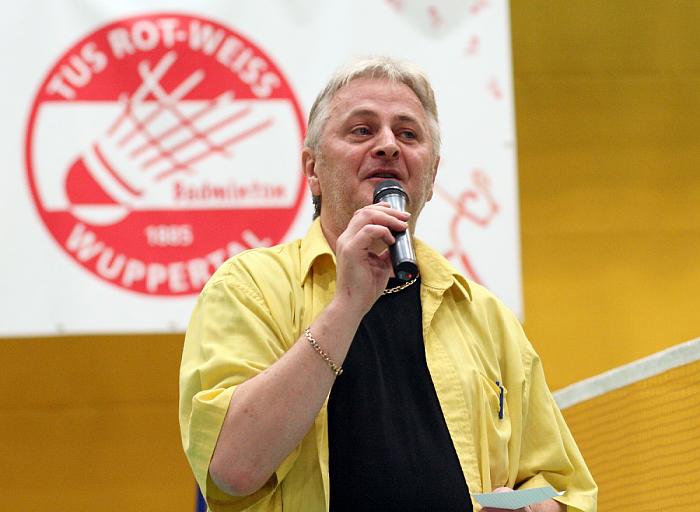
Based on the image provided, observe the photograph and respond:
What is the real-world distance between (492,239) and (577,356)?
51.9 inches

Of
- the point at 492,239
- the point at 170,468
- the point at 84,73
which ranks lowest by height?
the point at 170,468

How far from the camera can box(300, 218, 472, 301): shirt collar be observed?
1986 mm

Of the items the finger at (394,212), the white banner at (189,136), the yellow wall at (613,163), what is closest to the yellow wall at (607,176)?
the yellow wall at (613,163)

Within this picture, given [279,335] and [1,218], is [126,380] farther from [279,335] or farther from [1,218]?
[279,335]

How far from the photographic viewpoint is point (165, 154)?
3.56 m

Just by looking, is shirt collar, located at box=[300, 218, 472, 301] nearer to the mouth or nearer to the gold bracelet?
the mouth

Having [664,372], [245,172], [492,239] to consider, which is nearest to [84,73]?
[245,172]

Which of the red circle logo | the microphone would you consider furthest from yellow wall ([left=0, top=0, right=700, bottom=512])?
the microphone

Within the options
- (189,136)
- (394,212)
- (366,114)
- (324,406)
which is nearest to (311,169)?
(366,114)

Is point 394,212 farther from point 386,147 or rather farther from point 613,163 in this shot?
point 613,163

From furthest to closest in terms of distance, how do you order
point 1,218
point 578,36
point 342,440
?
1. point 578,36
2. point 1,218
3. point 342,440

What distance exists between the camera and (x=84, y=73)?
354 centimetres

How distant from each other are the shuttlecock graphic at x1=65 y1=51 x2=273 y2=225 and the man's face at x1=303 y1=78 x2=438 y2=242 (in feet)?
4.84

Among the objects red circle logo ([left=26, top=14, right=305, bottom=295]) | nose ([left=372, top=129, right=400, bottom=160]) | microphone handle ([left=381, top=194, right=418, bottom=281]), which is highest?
red circle logo ([left=26, top=14, right=305, bottom=295])
